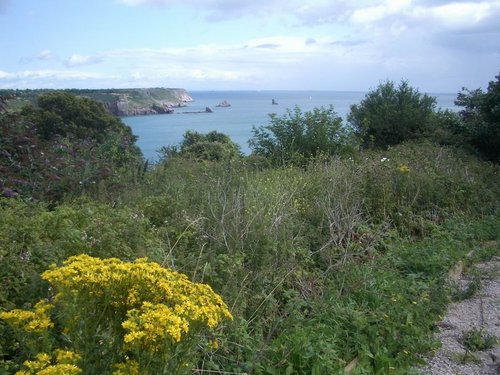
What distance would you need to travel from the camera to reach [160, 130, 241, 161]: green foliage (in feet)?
39.5

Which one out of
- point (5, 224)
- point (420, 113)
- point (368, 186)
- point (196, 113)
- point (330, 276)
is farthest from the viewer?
point (196, 113)

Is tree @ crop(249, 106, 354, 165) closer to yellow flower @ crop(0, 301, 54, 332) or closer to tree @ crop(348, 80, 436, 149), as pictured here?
tree @ crop(348, 80, 436, 149)

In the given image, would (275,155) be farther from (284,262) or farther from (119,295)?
(119,295)

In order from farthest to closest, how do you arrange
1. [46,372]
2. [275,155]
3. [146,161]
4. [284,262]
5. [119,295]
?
[275,155] → [146,161] → [284,262] → [119,295] → [46,372]

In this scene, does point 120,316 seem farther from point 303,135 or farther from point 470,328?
point 303,135

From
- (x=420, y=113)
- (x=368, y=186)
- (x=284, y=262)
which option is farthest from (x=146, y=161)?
(x=420, y=113)

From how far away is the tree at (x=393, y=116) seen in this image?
→ 1841 cm

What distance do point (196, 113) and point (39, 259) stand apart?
32065mm

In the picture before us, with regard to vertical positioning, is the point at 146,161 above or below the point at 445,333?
above

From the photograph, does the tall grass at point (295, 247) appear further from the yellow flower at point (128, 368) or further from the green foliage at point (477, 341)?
the yellow flower at point (128, 368)

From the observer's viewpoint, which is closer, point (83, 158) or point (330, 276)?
point (330, 276)

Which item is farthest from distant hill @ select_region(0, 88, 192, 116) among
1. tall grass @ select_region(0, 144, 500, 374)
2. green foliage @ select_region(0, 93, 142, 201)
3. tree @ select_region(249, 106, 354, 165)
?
tall grass @ select_region(0, 144, 500, 374)

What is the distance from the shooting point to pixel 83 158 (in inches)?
342

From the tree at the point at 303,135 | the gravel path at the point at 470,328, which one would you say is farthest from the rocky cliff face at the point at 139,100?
the gravel path at the point at 470,328
